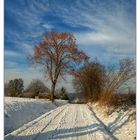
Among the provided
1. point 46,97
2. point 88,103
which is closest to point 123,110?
point 88,103

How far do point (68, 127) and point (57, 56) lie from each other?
1.03 meters

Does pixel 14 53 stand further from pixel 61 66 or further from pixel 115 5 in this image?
pixel 115 5

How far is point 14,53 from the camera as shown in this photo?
21.4ft

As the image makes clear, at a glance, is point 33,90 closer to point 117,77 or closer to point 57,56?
Answer: point 57,56

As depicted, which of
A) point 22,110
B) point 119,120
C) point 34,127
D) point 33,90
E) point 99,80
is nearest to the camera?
point 33,90

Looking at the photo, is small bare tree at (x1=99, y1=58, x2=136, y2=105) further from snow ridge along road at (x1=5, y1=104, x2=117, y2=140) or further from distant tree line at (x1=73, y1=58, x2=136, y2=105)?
snow ridge along road at (x1=5, y1=104, x2=117, y2=140)

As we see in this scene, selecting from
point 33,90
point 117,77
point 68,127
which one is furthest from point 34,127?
point 117,77

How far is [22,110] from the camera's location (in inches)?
331

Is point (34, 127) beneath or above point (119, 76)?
beneath

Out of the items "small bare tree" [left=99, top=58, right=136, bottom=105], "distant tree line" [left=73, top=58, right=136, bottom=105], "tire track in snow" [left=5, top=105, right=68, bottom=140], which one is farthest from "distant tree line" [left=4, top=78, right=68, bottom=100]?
"small bare tree" [left=99, top=58, right=136, bottom=105]

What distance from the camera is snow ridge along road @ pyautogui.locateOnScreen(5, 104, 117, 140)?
255 inches

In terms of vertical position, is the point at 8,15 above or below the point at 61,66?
above

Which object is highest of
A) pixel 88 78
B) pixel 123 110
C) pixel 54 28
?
pixel 54 28

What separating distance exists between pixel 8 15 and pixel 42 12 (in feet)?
1.53
